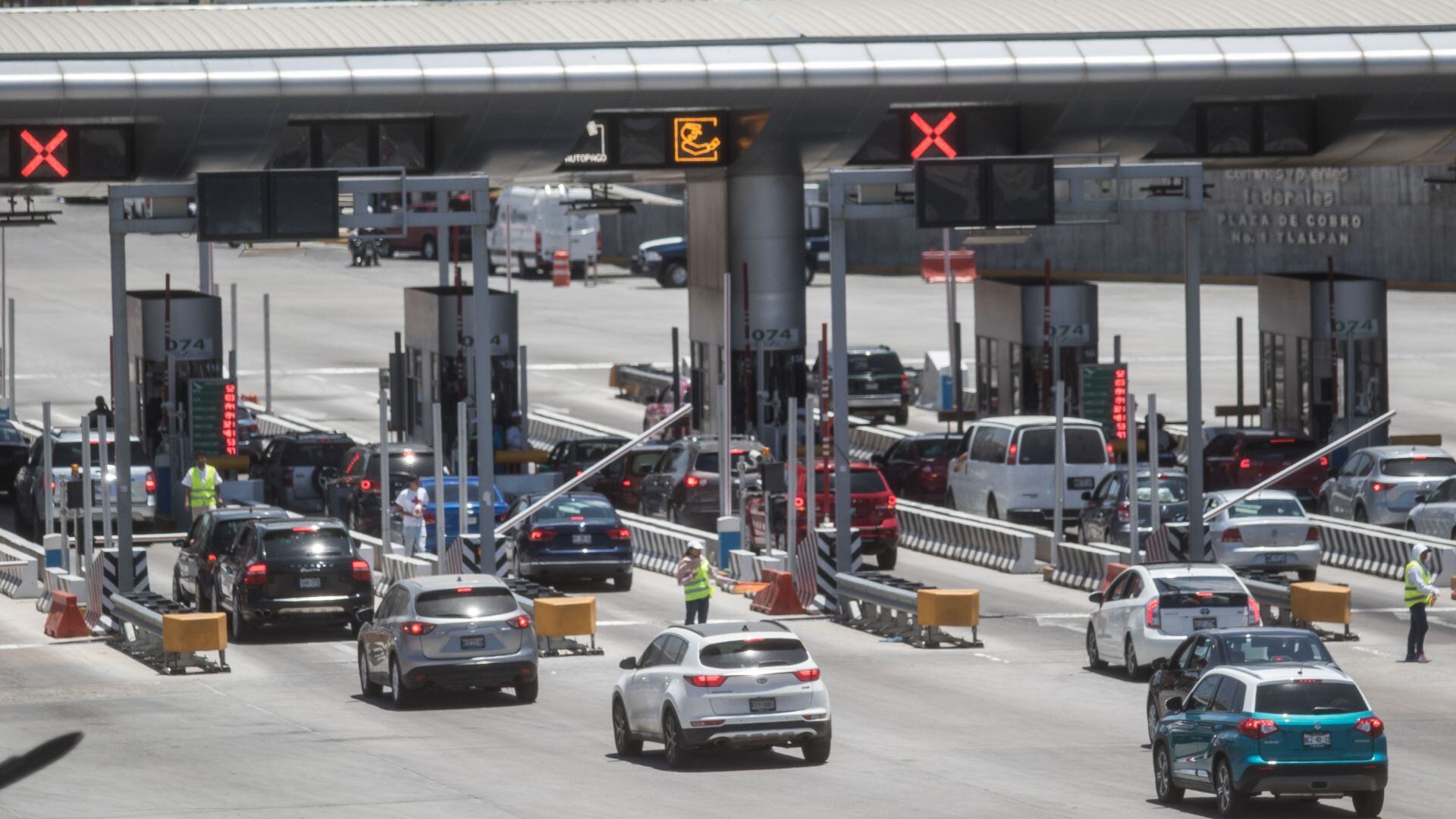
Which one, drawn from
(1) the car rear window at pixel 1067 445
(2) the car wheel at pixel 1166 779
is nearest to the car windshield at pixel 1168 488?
(1) the car rear window at pixel 1067 445

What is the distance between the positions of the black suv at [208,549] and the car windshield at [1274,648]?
12.9 metres

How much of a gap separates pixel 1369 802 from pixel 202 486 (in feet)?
72.1

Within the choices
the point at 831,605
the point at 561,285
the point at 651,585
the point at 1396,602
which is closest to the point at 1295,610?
the point at 1396,602

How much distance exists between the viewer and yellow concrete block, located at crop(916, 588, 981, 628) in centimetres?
2894

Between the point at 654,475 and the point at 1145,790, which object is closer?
the point at 1145,790

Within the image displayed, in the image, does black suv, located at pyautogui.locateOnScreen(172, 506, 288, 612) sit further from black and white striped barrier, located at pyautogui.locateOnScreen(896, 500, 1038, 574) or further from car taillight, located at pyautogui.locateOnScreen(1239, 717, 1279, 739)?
car taillight, located at pyautogui.locateOnScreen(1239, 717, 1279, 739)

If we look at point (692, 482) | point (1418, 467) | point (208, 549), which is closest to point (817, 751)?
point (208, 549)

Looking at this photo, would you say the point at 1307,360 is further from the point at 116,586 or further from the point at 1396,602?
the point at 116,586

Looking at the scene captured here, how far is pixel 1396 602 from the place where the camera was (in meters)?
32.5

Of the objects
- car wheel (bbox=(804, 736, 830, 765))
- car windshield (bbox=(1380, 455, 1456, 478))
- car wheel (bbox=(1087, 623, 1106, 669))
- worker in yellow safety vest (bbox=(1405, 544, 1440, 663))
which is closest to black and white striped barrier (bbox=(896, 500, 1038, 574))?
car windshield (bbox=(1380, 455, 1456, 478))

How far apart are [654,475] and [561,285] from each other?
47.0m

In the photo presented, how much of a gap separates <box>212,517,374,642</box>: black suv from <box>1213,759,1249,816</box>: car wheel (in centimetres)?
1263

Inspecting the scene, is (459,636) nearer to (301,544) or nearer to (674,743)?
(674,743)

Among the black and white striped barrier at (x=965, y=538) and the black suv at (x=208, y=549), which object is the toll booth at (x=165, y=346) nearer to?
the black suv at (x=208, y=549)
